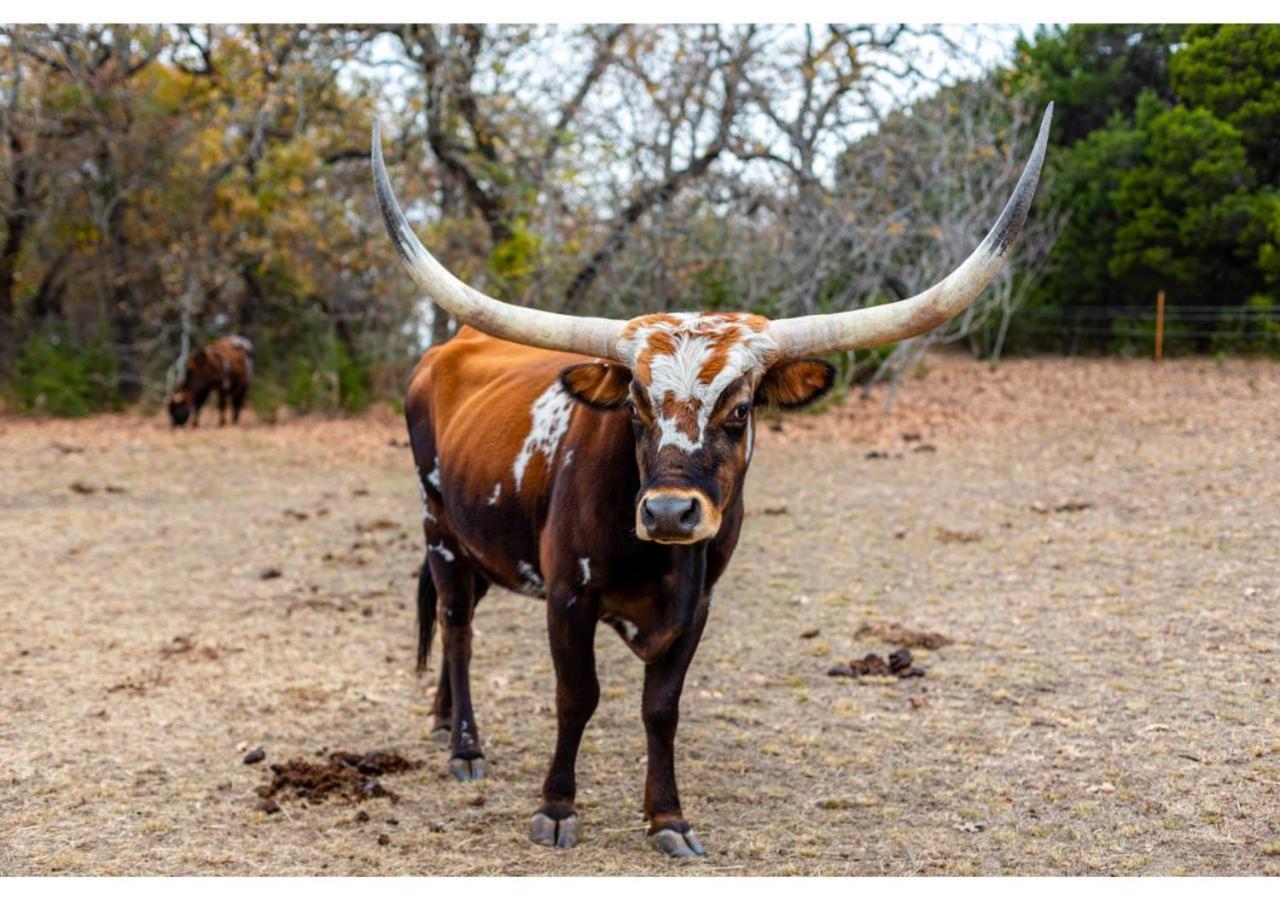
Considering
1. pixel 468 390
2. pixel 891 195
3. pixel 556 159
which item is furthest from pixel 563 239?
pixel 468 390

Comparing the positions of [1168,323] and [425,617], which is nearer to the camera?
[425,617]

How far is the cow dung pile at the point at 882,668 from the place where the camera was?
19.1 ft

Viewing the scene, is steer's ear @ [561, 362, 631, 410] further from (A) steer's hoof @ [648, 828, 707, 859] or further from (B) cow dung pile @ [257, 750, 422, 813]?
(B) cow dung pile @ [257, 750, 422, 813]

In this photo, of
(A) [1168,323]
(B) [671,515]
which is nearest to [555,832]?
(B) [671,515]

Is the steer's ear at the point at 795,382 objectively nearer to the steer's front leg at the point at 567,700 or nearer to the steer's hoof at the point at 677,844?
the steer's front leg at the point at 567,700

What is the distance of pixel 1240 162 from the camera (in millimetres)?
15359

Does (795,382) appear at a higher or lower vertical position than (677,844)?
higher

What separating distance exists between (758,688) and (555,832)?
1.85 m

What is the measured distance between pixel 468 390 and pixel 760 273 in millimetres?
9928

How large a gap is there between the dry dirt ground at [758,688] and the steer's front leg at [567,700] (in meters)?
0.12

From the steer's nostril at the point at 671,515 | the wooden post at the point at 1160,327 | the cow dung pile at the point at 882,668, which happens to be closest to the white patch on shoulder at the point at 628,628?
the steer's nostril at the point at 671,515

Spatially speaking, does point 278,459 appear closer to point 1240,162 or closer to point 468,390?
point 468,390

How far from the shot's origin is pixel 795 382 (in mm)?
4047

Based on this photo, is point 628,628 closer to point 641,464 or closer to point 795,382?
point 641,464
